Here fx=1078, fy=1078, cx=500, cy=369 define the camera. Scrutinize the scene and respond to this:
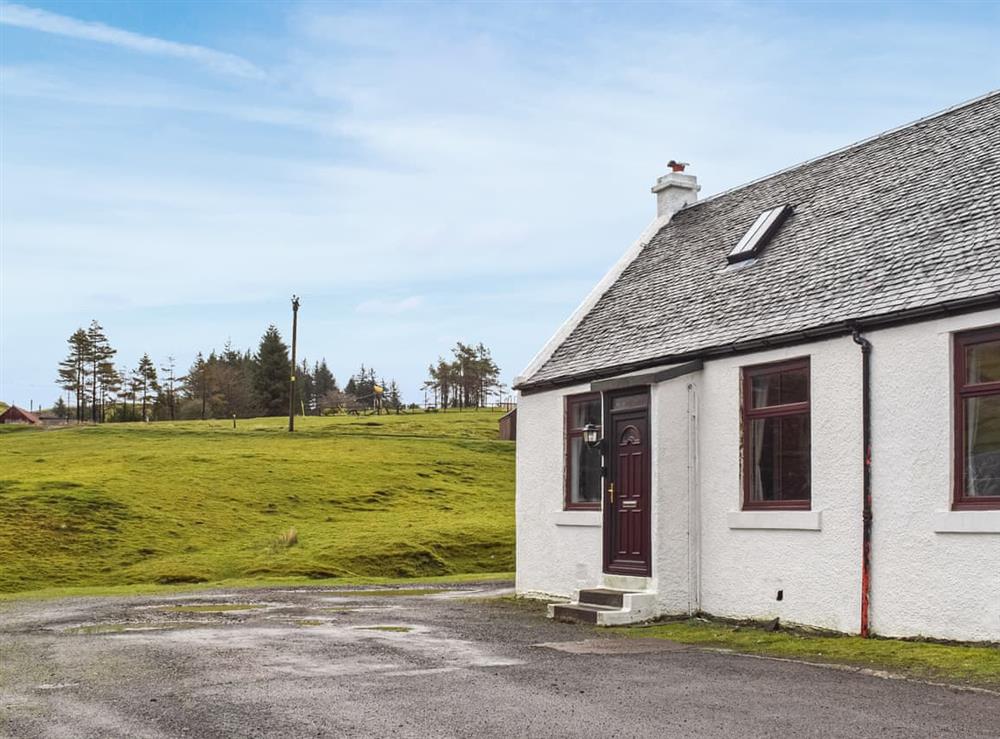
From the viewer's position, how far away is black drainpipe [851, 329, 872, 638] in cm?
1213

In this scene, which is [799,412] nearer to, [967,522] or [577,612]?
[967,522]

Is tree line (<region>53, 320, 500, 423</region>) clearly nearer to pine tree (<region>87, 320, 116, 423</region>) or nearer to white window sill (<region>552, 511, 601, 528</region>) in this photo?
pine tree (<region>87, 320, 116, 423</region>)

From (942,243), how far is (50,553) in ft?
75.9

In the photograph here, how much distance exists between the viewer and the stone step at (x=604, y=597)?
1501 cm

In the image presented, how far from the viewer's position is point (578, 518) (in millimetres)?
17156

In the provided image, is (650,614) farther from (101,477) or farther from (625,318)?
(101,477)

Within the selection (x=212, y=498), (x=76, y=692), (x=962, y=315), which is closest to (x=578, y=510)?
(x=962, y=315)

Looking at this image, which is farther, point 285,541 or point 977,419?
point 285,541

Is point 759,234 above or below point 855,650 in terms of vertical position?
above

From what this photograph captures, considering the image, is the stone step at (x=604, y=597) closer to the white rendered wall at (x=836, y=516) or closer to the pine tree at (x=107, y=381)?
the white rendered wall at (x=836, y=516)

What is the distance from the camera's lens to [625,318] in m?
18.1

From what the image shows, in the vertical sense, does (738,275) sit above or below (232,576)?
above

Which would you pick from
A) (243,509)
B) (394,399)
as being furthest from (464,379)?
(243,509)

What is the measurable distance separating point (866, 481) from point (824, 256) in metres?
3.80
